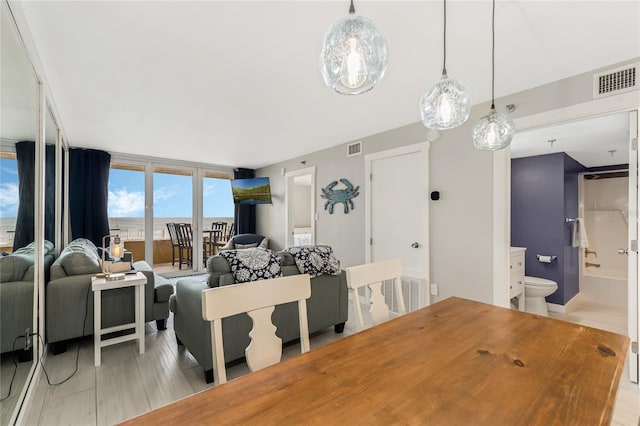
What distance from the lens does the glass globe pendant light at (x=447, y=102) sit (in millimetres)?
1350

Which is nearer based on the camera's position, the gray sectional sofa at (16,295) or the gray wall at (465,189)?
the gray sectional sofa at (16,295)

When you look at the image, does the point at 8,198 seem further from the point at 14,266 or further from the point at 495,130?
the point at 495,130

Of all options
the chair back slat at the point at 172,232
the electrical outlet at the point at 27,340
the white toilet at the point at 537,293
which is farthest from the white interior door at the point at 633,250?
the chair back slat at the point at 172,232

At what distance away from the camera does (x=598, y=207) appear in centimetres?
488

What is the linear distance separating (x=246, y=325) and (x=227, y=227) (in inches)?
173

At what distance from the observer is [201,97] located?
8.77ft

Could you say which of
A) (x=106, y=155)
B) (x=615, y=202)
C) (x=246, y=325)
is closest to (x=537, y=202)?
(x=615, y=202)

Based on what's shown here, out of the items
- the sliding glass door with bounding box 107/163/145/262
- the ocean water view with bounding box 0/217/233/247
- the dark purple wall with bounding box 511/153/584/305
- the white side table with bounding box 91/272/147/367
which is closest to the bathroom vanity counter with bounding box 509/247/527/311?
the dark purple wall with bounding box 511/153/584/305

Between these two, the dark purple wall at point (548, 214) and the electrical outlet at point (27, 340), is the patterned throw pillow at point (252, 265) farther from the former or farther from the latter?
the dark purple wall at point (548, 214)

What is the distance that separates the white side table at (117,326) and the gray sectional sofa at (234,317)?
0.92 ft

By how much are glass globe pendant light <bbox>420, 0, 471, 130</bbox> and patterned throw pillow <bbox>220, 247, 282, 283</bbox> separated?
161 cm

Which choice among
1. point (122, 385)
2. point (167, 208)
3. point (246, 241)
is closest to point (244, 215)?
point (246, 241)

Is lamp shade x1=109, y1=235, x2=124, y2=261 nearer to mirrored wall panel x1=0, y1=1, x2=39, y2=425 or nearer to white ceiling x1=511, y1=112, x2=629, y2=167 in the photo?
mirrored wall panel x1=0, y1=1, x2=39, y2=425

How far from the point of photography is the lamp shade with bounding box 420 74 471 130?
4.43 ft
